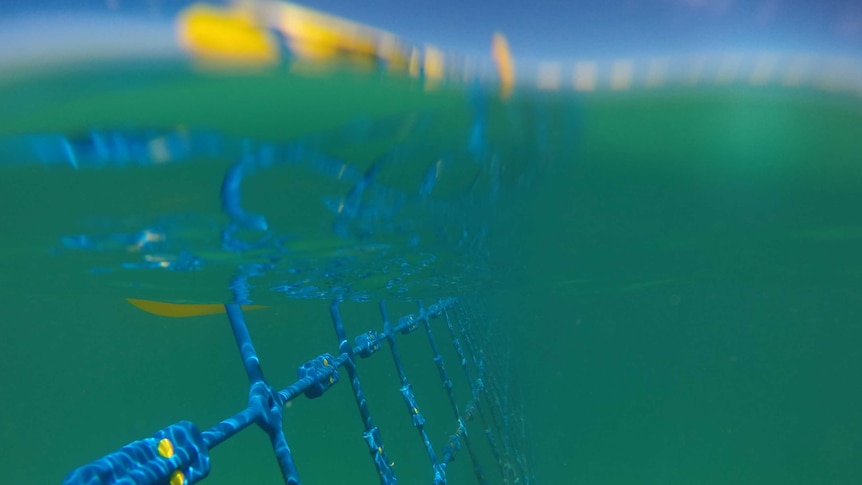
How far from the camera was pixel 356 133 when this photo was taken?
164 inches

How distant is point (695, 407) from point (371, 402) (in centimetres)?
4334

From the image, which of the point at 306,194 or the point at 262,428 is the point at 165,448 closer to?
the point at 262,428

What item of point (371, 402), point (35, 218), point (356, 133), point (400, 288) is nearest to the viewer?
point (356, 133)

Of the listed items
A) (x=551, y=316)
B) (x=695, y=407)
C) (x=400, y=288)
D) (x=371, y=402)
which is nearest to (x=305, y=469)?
(x=371, y=402)

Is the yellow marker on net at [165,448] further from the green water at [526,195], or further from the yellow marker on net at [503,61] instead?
the yellow marker on net at [503,61]

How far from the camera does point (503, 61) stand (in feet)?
11.7

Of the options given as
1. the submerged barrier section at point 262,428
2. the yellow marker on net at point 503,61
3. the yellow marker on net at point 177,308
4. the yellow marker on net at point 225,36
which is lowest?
the yellow marker on net at point 177,308

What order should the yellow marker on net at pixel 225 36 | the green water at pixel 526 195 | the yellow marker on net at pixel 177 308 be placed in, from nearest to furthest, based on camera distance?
the yellow marker on net at pixel 225 36 → the green water at pixel 526 195 → the yellow marker on net at pixel 177 308

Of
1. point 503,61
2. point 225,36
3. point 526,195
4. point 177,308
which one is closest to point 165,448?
point 225,36

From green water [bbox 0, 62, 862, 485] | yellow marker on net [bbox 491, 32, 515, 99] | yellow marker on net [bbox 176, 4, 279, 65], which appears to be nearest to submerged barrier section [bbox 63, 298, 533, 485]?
green water [bbox 0, 62, 862, 485]

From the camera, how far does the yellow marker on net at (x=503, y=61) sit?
3438 millimetres

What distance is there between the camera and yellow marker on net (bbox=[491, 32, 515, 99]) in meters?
3.44

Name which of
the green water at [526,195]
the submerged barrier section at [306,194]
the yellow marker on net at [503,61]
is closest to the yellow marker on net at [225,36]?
the submerged barrier section at [306,194]

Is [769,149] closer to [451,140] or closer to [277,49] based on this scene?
[451,140]
